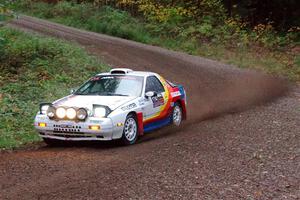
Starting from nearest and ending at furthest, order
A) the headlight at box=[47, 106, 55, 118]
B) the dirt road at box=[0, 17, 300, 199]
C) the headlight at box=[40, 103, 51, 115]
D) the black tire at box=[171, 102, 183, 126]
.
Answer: the dirt road at box=[0, 17, 300, 199]
the headlight at box=[47, 106, 55, 118]
the headlight at box=[40, 103, 51, 115]
the black tire at box=[171, 102, 183, 126]

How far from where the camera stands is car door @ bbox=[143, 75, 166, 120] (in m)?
11.2

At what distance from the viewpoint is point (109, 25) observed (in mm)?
30609

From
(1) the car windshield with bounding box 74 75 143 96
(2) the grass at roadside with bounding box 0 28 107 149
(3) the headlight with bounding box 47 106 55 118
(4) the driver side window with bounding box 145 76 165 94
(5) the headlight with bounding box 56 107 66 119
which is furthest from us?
(2) the grass at roadside with bounding box 0 28 107 149

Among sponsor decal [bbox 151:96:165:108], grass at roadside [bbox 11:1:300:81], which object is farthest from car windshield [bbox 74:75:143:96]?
grass at roadside [bbox 11:1:300:81]

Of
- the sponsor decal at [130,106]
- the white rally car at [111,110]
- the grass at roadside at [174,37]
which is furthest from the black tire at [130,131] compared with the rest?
the grass at roadside at [174,37]

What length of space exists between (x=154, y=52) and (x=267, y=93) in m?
8.16

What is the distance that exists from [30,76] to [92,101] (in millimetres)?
5803

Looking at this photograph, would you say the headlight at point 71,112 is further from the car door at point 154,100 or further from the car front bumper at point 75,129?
the car door at point 154,100

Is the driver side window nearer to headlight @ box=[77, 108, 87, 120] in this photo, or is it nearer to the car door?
the car door

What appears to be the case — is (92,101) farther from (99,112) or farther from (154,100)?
(154,100)

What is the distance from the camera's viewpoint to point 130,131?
34.3ft

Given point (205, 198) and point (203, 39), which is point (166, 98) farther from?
point (203, 39)

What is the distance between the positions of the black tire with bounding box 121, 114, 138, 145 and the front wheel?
2090 mm

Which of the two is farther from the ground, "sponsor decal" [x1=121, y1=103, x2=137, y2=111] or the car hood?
the car hood
